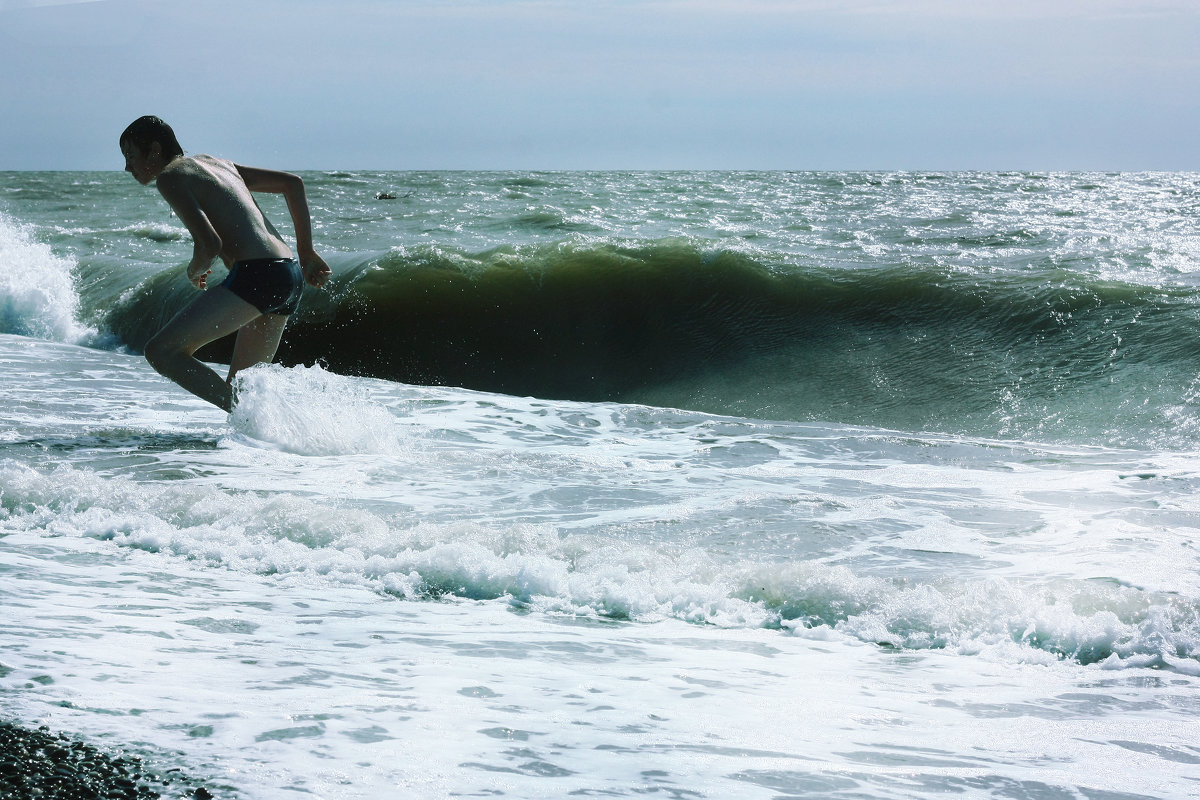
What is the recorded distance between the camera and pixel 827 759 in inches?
86.0

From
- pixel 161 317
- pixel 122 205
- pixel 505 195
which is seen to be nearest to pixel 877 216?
pixel 505 195

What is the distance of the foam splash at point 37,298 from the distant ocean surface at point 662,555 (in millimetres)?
2329

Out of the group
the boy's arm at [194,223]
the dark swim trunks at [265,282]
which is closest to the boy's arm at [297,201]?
the dark swim trunks at [265,282]

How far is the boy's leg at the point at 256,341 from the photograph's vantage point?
17.3ft

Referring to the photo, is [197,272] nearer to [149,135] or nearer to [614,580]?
[149,135]

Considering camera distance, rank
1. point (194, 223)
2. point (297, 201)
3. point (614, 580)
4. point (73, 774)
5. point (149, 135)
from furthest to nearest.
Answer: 1. point (297, 201)
2. point (149, 135)
3. point (194, 223)
4. point (614, 580)
5. point (73, 774)

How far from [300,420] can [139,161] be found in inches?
58.1

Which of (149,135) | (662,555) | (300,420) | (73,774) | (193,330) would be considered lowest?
(73,774)

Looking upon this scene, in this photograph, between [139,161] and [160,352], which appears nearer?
[139,161]

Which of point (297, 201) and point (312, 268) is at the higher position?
point (297, 201)

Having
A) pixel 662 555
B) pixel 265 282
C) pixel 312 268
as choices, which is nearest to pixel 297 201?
pixel 312 268

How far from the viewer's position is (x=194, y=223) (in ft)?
15.1

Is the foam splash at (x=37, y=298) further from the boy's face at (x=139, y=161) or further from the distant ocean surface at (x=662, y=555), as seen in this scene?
the boy's face at (x=139, y=161)

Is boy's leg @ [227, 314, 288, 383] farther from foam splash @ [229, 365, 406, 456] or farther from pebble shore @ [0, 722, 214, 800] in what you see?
pebble shore @ [0, 722, 214, 800]
